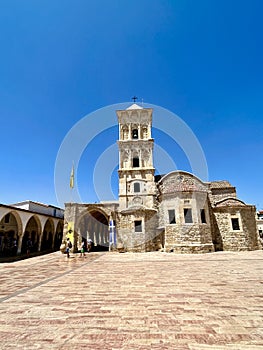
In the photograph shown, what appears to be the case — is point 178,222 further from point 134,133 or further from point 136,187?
point 134,133

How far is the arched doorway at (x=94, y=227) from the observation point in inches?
808

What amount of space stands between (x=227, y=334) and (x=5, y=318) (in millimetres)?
4393

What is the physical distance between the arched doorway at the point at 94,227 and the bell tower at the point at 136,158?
11.9 ft

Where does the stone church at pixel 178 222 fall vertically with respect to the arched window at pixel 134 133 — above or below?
below

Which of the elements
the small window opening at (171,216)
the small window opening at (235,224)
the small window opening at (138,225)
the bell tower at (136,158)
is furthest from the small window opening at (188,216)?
the bell tower at (136,158)

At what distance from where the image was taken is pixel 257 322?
3580mm

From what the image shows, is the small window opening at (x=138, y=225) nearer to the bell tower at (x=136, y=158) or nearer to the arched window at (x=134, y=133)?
the bell tower at (x=136, y=158)

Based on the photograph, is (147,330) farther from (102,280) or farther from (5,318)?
(102,280)

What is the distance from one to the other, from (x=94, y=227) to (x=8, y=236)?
960cm

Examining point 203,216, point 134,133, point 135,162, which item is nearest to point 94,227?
point 135,162

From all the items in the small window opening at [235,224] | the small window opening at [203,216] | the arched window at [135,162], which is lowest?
the small window opening at [235,224]

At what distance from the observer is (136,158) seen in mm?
27250

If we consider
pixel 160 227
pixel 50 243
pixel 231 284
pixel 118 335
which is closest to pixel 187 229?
pixel 160 227

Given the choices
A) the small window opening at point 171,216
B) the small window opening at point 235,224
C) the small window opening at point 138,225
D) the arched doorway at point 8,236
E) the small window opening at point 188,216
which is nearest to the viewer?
the small window opening at point 188,216
